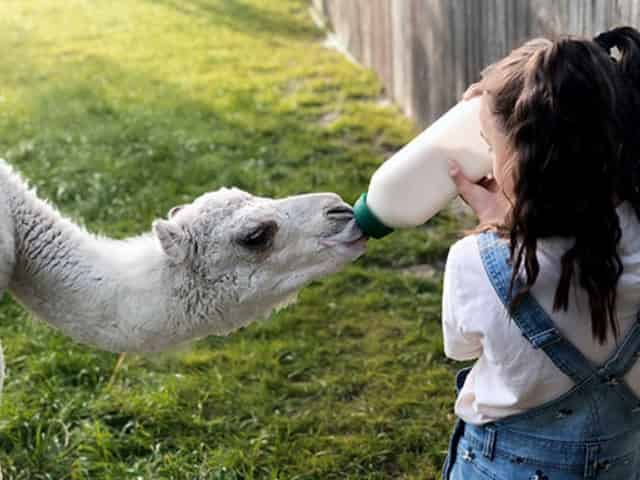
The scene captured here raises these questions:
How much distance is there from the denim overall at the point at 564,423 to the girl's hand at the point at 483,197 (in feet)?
0.54

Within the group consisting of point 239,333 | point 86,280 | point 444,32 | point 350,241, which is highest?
point 350,241

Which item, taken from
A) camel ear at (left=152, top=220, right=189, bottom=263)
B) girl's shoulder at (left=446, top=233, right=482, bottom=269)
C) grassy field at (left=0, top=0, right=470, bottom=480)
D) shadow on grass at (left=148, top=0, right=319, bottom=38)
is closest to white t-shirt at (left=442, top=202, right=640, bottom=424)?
girl's shoulder at (left=446, top=233, right=482, bottom=269)

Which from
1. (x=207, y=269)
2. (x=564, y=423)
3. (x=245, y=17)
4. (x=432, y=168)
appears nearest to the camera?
(x=564, y=423)

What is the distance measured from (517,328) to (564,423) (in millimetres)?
280

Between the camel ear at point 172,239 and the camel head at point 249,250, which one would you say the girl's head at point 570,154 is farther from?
the camel ear at point 172,239

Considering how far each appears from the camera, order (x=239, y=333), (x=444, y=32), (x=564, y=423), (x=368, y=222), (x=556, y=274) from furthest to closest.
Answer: (x=444, y=32) → (x=239, y=333) → (x=368, y=222) → (x=564, y=423) → (x=556, y=274)

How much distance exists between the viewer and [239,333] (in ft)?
17.6

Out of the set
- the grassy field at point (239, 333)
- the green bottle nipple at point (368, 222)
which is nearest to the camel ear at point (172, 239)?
the grassy field at point (239, 333)

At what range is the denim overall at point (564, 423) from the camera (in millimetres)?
2227

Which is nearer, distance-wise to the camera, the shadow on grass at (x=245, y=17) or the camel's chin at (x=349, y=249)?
the camel's chin at (x=349, y=249)

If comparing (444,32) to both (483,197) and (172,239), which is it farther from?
(483,197)

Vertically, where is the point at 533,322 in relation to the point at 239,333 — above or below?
above

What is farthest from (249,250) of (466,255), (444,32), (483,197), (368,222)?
(444,32)

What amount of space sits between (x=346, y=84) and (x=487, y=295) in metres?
7.88
